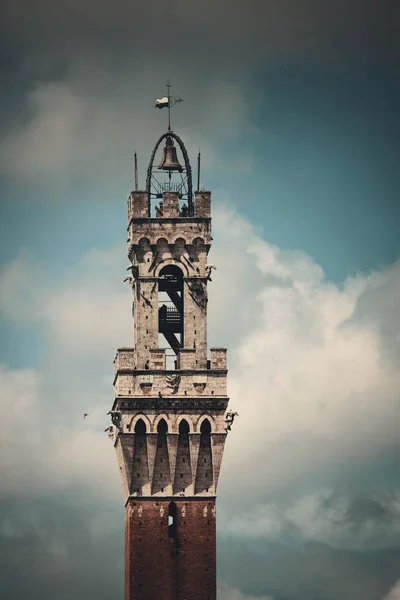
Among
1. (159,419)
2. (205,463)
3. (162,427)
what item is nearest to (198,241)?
(159,419)

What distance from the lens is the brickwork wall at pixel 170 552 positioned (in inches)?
6319

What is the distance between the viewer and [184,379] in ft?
536

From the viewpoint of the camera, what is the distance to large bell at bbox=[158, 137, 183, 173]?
16888cm

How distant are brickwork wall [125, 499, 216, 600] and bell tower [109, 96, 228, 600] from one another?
0.06 m

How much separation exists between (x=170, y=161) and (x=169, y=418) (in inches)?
718

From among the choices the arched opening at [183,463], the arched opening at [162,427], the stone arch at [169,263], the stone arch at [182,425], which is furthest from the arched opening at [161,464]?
the stone arch at [169,263]

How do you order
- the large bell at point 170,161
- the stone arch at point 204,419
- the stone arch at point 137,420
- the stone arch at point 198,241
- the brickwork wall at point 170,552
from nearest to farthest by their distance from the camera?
1. the brickwork wall at point 170,552
2. the stone arch at point 137,420
3. the stone arch at point 204,419
4. the stone arch at point 198,241
5. the large bell at point 170,161

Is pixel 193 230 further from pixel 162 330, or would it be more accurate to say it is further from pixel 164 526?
pixel 164 526

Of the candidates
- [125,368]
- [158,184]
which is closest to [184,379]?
[125,368]

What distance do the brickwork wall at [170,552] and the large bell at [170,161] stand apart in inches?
907

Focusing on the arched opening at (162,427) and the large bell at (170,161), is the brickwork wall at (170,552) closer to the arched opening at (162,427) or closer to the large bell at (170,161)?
the arched opening at (162,427)

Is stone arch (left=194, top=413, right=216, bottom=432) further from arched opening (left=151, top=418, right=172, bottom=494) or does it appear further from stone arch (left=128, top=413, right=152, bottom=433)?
stone arch (left=128, top=413, right=152, bottom=433)

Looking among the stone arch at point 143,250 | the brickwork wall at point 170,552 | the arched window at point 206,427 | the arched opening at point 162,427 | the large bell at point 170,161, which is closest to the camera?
the brickwork wall at point 170,552

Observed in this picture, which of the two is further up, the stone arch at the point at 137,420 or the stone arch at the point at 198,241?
the stone arch at the point at 198,241
